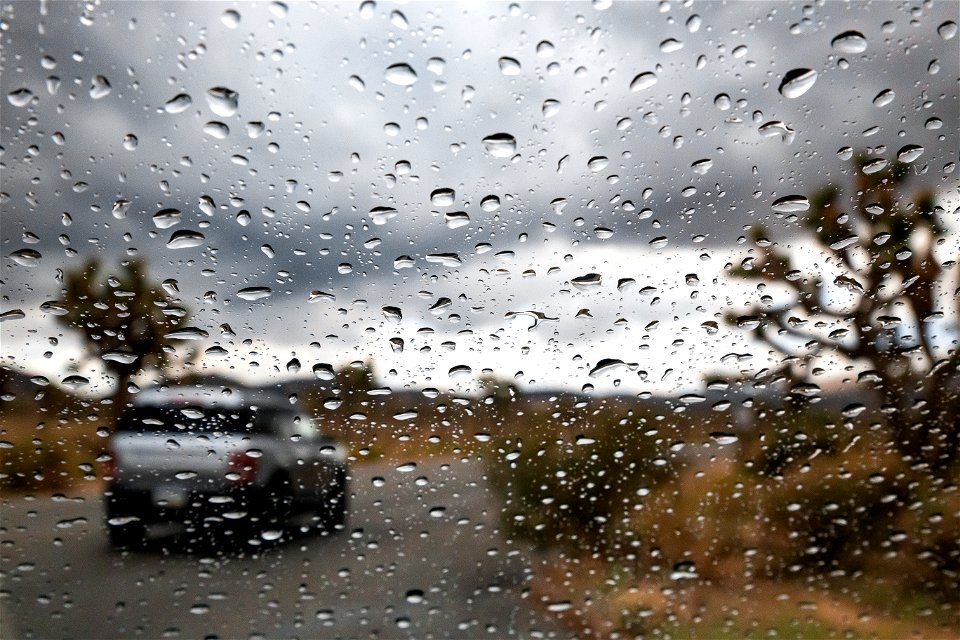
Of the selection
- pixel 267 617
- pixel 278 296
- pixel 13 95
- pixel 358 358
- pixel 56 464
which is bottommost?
pixel 267 617

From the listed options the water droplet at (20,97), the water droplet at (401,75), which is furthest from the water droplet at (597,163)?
the water droplet at (20,97)

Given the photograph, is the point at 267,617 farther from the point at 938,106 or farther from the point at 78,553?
the point at 938,106

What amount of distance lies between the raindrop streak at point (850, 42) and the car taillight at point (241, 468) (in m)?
1.39

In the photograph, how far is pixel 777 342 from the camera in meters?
1.14

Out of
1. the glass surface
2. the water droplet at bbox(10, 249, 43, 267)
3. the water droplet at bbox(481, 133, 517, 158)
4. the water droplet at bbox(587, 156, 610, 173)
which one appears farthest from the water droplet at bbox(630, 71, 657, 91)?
the water droplet at bbox(10, 249, 43, 267)

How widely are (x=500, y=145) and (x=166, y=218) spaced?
645mm

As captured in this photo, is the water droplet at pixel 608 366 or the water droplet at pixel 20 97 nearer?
the water droplet at pixel 20 97

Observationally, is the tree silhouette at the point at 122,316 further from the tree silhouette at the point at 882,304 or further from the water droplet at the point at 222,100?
the tree silhouette at the point at 882,304

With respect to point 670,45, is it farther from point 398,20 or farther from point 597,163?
point 398,20

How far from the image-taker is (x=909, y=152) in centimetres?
112

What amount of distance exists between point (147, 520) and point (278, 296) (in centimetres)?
49

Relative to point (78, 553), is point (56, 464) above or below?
above

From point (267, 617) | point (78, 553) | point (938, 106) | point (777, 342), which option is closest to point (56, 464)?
point (78, 553)

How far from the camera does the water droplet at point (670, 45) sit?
3.45 feet
